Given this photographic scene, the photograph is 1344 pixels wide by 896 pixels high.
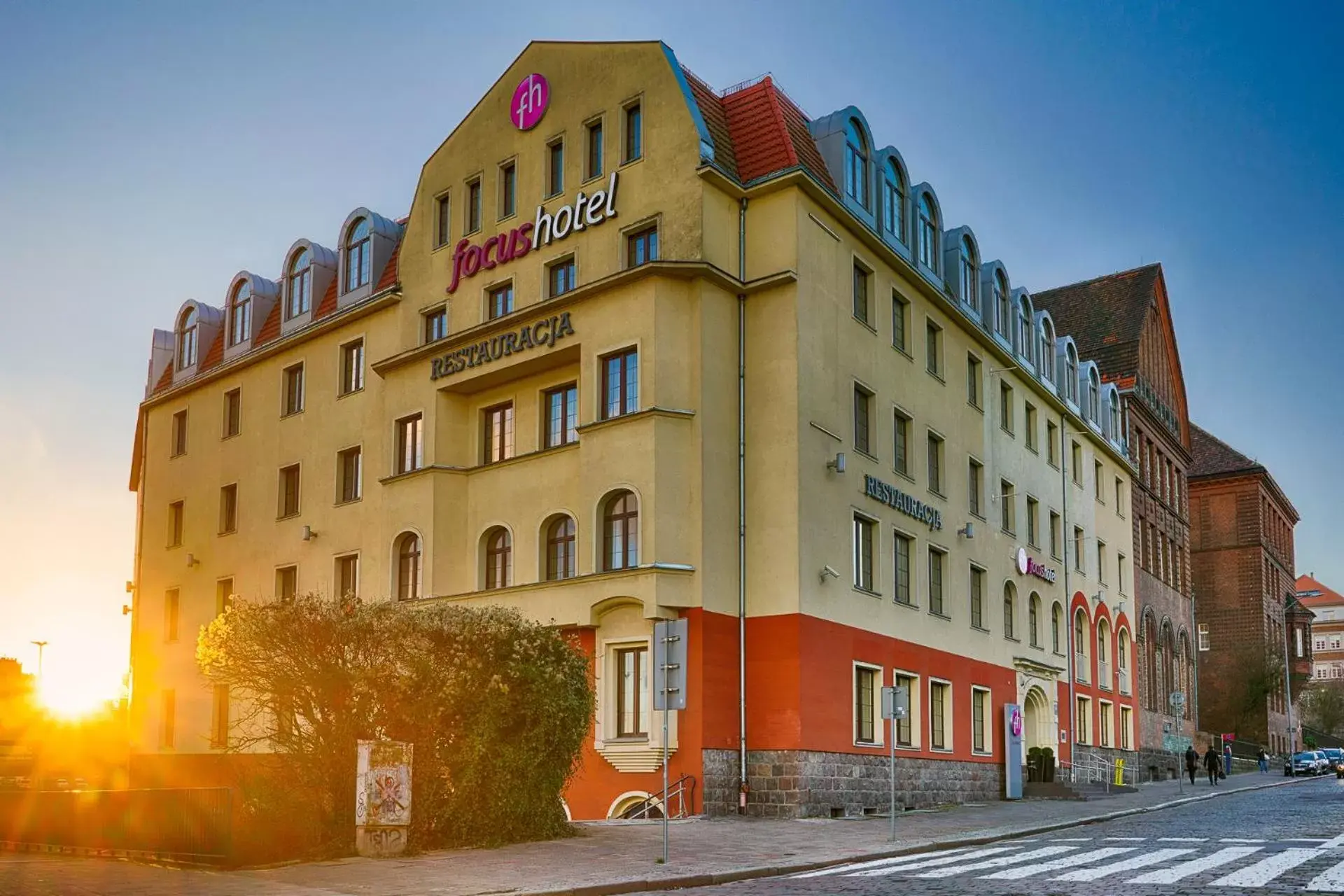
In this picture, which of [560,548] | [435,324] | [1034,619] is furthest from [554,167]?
[1034,619]

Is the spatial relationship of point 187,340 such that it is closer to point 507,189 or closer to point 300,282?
point 300,282

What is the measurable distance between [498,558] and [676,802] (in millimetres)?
8521

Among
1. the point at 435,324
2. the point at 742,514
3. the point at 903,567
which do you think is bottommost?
the point at 903,567

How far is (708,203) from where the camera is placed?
30.8 meters

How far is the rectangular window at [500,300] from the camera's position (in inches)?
1350

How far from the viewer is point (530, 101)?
34.7 m

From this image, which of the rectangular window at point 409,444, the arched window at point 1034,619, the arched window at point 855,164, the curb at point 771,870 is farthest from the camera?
the arched window at point 1034,619

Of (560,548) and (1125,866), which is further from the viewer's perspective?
(560,548)

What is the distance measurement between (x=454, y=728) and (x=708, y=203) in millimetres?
14597

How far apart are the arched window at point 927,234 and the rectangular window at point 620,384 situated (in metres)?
10.3

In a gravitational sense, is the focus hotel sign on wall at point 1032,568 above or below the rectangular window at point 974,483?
below

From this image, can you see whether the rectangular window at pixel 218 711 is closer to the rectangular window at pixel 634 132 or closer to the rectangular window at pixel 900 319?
the rectangular window at pixel 634 132

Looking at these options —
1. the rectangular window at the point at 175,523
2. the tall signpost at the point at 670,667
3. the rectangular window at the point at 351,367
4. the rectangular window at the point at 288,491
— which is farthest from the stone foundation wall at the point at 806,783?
the rectangular window at the point at 175,523

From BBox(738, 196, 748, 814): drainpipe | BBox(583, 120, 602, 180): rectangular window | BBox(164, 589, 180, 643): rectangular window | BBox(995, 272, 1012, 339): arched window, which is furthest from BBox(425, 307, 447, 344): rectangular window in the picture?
BBox(995, 272, 1012, 339): arched window
